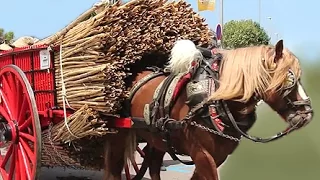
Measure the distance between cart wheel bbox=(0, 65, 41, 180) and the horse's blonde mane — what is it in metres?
1.95

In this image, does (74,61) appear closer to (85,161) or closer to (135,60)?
(135,60)

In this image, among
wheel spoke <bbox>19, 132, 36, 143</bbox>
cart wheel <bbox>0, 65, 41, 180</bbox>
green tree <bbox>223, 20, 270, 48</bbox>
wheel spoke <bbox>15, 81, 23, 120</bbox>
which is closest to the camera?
cart wheel <bbox>0, 65, 41, 180</bbox>

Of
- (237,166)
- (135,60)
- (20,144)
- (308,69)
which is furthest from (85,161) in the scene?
(308,69)

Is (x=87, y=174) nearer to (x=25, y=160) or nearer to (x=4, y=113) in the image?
(x=4, y=113)

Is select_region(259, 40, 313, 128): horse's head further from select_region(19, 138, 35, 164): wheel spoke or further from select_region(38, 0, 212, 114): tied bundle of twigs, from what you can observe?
select_region(19, 138, 35, 164): wheel spoke

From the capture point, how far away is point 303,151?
322 cm

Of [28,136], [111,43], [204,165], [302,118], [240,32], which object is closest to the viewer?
[302,118]

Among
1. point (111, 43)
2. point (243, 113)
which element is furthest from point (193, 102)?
point (111, 43)

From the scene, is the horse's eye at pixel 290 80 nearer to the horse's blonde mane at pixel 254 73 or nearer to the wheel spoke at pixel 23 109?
the horse's blonde mane at pixel 254 73

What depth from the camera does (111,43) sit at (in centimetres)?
407

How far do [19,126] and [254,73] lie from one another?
2697 mm

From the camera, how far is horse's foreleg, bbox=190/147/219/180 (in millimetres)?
3457

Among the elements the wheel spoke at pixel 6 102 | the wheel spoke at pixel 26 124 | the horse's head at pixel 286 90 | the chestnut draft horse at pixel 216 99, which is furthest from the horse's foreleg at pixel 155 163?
the horse's head at pixel 286 90

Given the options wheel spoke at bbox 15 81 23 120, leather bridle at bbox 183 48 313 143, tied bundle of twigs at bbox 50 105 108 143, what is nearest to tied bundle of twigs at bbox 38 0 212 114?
tied bundle of twigs at bbox 50 105 108 143
